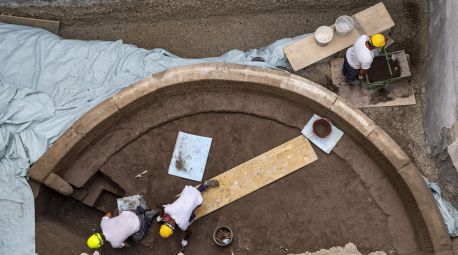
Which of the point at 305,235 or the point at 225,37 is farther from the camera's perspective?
the point at 225,37

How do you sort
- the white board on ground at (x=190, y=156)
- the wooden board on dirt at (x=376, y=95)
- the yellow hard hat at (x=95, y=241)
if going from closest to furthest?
the yellow hard hat at (x=95, y=241) < the white board on ground at (x=190, y=156) < the wooden board on dirt at (x=376, y=95)

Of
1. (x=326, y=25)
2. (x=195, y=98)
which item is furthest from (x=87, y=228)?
(x=326, y=25)

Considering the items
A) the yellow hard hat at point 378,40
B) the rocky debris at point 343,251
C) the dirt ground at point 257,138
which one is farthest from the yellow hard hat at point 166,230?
the yellow hard hat at point 378,40

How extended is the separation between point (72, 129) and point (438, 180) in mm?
4950

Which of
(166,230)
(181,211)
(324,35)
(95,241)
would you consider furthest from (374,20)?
(95,241)

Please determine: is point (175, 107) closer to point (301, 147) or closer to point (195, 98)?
point (195, 98)

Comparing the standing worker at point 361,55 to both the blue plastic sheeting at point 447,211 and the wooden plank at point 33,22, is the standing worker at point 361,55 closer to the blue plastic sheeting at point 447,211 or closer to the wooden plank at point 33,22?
the blue plastic sheeting at point 447,211

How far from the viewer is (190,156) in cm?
618

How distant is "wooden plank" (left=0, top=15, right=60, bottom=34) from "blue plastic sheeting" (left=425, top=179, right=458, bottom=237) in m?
5.91

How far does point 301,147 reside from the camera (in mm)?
6160

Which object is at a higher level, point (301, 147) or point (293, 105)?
point (293, 105)

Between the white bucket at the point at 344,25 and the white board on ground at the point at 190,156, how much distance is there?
93.6 inches

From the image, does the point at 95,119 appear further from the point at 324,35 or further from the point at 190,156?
the point at 324,35

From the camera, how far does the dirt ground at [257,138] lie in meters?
5.93
